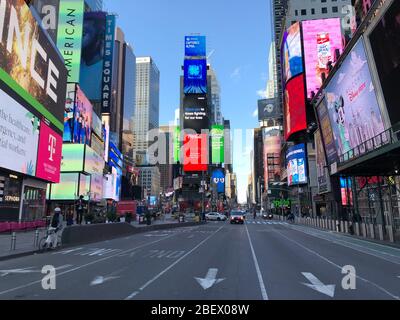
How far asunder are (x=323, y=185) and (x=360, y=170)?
1444 inches

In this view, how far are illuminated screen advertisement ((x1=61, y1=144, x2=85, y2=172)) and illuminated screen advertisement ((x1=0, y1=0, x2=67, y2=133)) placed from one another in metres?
23.3

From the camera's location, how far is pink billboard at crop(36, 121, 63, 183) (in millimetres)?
39688

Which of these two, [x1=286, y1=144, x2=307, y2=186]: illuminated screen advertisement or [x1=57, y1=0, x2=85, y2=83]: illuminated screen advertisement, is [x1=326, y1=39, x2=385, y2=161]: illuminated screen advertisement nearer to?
[x1=286, y1=144, x2=307, y2=186]: illuminated screen advertisement

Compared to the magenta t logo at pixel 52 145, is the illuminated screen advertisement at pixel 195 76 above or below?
above

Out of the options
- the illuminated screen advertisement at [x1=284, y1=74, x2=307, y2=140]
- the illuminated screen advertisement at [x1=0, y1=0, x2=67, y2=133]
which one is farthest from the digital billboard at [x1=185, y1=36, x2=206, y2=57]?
the illuminated screen advertisement at [x1=0, y1=0, x2=67, y2=133]

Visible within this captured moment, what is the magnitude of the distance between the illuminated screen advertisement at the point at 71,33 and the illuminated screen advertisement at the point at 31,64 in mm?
34182

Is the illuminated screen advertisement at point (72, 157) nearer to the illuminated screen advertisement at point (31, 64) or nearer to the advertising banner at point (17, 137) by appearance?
the illuminated screen advertisement at point (31, 64)

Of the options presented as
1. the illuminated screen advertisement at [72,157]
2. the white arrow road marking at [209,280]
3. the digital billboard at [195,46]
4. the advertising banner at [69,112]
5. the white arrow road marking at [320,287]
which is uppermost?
the digital billboard at [195,46]

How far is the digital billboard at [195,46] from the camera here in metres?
156

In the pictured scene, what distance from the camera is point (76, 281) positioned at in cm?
1018

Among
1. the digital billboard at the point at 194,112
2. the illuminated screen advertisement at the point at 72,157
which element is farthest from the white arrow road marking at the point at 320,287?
the digital billboard at the point at 194,112

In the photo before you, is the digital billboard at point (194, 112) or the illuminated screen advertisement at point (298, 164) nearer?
the illuminated screen advertisement at point (298, 164)
